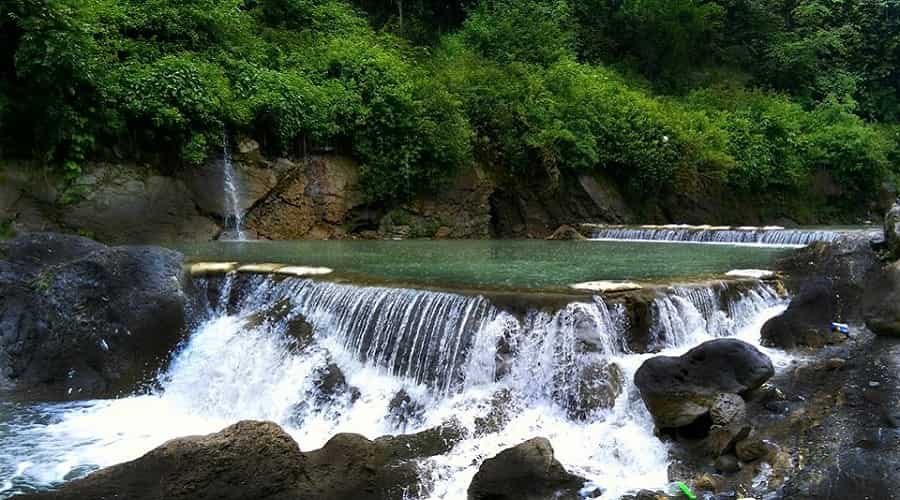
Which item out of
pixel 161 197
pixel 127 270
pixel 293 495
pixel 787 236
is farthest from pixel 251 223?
pixel 787 236

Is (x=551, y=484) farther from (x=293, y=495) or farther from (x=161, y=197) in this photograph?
(x=161, y=197)

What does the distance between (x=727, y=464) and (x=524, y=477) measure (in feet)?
5.49

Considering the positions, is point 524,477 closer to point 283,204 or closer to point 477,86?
point 283,204

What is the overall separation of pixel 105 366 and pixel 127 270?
127cm

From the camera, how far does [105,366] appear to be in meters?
8.05

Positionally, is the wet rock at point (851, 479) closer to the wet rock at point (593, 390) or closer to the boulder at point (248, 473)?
the wet rock at point (593, 390)

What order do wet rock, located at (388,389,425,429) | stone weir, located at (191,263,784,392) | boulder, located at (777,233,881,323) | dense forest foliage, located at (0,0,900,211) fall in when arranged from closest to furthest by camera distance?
wet rock, located at (388,389,425,429) → stone weir, located at (191,263,784,392) → boulder, located at (777,233,881,323) → dense forest foliage, located at (0,0,900,211)

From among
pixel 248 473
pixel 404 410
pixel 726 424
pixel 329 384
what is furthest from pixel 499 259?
pixel 248 473

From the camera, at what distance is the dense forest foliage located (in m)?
12.1

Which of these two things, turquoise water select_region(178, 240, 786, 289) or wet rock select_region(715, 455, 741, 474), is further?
turquoise water select_region(178, 240, 786, 289)

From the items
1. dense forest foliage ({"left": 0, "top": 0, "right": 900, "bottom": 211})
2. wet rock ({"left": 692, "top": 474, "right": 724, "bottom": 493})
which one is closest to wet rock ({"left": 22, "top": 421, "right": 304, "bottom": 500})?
wet rock ({"left": 692, "top": 474, "right": 724, "bottom": 493})

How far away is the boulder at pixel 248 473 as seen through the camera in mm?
4961

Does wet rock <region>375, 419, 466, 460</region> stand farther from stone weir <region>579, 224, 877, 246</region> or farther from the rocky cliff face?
stone weir <region>579, 224, 877, 246</region>

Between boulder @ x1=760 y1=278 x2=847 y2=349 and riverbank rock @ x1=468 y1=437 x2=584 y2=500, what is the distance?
395 centimetres
